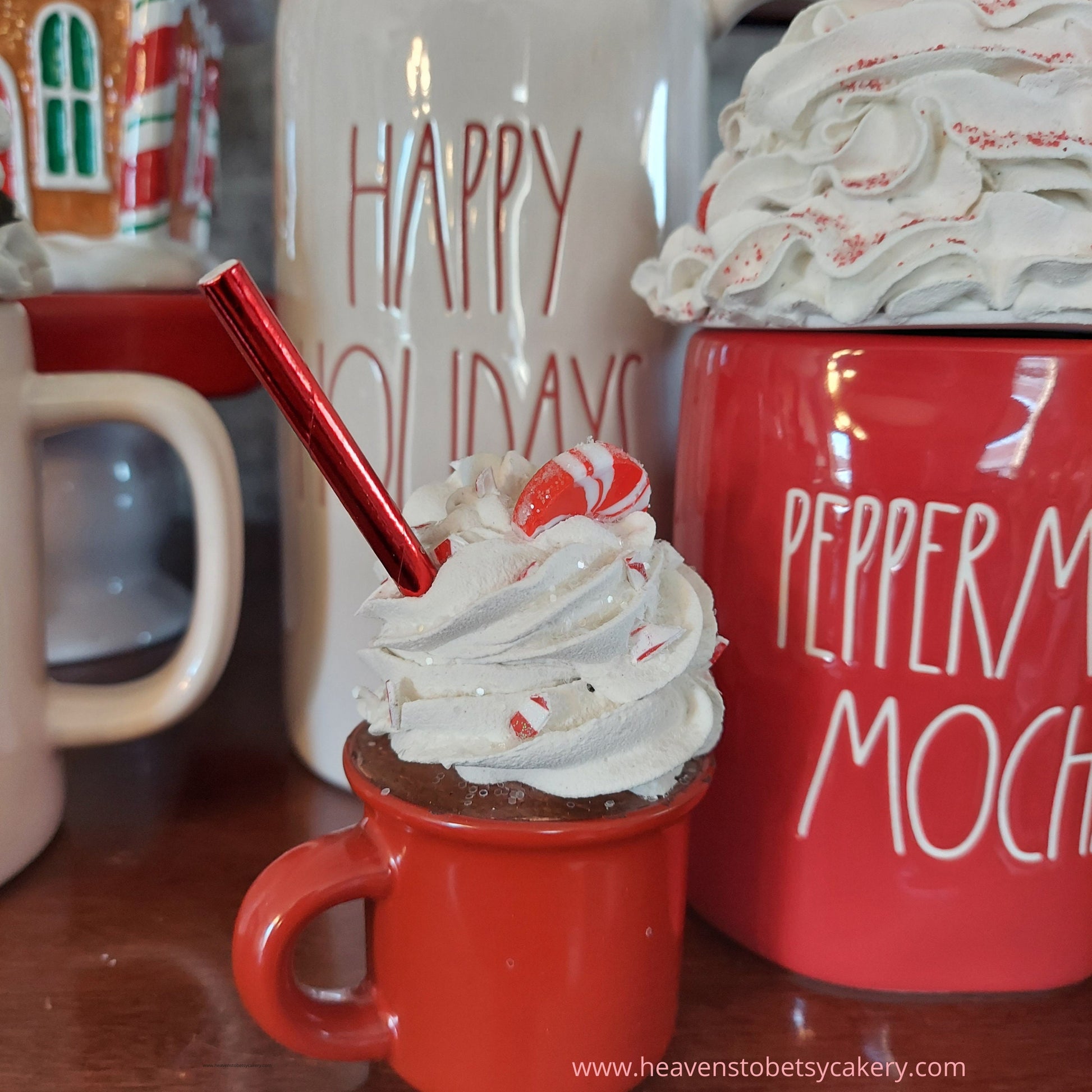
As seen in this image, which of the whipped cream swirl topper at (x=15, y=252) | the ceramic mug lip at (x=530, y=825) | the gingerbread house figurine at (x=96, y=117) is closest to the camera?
the ceramic mug lip at (x=530, y=825)

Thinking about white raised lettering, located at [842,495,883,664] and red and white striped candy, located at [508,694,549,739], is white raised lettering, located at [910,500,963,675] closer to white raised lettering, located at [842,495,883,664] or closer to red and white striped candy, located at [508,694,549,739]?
white raised lettering, located at [842,495,883,664]

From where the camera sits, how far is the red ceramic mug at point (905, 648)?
1.21 feet

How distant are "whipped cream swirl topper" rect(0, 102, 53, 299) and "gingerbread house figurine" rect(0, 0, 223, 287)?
188 millimetres

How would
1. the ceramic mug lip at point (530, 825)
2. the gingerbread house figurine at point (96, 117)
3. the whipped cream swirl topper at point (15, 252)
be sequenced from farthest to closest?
the gingerbread house figurine at point (96, 117) < the whipped cream swirl topper at point (15, 252) < the ceramic mug lip at point (530, 825)

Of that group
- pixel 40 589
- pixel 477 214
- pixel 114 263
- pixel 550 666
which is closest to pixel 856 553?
pixel 550 666

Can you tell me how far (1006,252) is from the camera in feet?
1.16

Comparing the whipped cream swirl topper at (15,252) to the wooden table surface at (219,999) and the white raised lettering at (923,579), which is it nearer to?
the wooden table surface at (219,999)

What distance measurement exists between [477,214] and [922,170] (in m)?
0.21

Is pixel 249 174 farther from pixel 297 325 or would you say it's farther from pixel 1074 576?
pixel 1074 576

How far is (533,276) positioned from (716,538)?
0.16 meters

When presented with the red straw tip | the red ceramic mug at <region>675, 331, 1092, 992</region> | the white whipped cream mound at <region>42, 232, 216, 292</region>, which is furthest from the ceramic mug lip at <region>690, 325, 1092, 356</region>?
the white whipped cream mound at <region>42, 232, 216, 292</region>

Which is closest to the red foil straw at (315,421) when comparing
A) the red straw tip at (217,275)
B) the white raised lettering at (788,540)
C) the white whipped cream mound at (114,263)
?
the red straw tip at (217,275)

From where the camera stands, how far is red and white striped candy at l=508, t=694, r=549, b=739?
327 mm

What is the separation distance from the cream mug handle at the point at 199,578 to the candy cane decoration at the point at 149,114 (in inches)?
8.6
